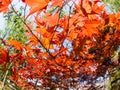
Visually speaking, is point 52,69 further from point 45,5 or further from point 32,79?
point 45,5

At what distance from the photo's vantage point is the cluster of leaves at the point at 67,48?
2.21 m

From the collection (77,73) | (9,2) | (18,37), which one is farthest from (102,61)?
(18,37)

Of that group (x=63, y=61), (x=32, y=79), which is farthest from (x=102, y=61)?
(x=32, y=79)

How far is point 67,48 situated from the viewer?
9.85 ft

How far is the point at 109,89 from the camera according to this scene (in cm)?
311

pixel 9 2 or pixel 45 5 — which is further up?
pixel 9 2

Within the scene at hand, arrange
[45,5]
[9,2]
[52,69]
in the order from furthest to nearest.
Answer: [52,69] → [9,2] → [45,5]

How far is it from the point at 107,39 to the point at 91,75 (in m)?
1.19

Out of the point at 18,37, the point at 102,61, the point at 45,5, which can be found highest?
the point at 18,37

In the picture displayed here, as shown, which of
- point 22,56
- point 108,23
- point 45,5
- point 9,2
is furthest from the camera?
point 108,23

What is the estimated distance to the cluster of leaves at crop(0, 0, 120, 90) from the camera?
7.25 ft

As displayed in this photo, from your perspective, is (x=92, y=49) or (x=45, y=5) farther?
(x=92, y=49)

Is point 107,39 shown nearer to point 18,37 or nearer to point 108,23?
point 108,23

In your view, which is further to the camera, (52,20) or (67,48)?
(67,48)
